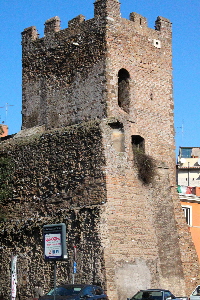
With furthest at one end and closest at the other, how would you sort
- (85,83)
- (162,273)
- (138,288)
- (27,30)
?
(27,30)
(85,83)
(162,273)
(138,288)

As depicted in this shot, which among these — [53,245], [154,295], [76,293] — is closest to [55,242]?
[53,245]

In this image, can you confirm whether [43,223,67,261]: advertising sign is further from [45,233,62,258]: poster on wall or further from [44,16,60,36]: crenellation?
[44,16,60,36]: crenellation

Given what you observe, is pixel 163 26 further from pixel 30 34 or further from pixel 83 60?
pixel 30 34

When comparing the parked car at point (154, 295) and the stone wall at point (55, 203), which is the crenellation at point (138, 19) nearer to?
the stone wall at point (55, 203)

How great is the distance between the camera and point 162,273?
2864 cm

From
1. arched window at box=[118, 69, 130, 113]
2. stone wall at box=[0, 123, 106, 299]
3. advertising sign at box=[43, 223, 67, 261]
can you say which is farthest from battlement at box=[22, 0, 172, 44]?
advertising sign at box=[43, 223, 67, 261]

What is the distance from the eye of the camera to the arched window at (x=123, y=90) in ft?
100

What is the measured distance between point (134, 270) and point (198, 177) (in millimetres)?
25380

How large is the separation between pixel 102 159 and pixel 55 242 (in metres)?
10.3

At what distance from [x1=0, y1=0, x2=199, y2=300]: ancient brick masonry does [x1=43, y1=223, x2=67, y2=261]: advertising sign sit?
Result: 842cm

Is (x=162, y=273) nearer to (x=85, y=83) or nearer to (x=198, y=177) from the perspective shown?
(x=85, y=83)

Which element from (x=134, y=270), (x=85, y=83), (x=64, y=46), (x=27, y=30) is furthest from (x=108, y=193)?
(x=27, y=30)

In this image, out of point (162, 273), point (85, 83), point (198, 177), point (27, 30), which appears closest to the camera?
point (162, 273)

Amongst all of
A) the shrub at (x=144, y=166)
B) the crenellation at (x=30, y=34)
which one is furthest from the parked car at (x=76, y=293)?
the crenellation at (x=30, y=34)
